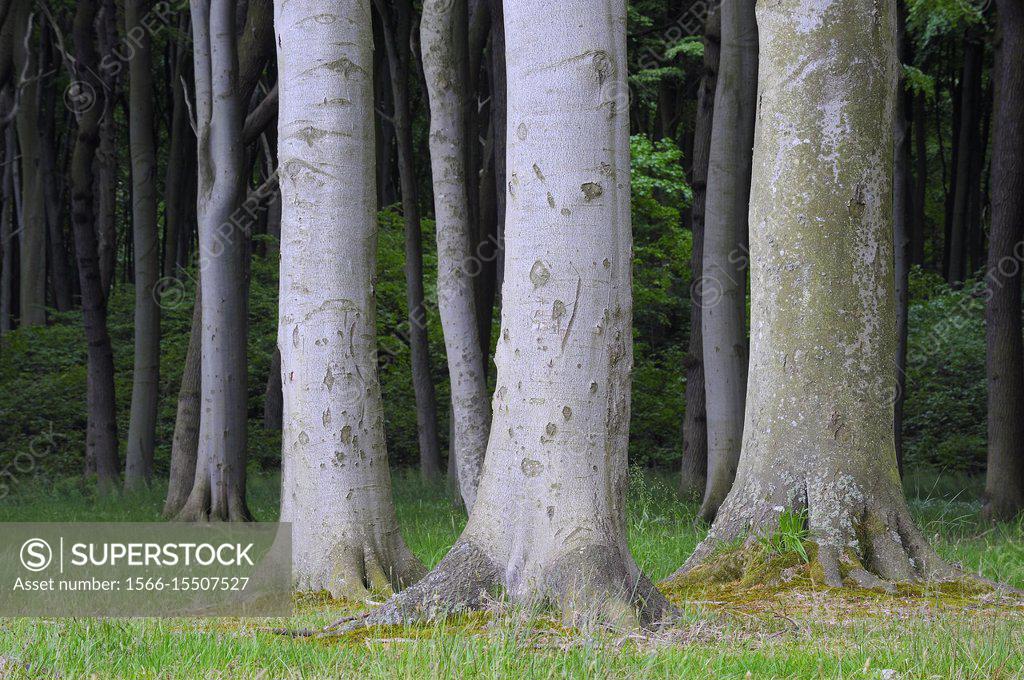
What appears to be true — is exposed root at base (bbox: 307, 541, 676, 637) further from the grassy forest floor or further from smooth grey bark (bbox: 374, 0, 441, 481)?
smooth grey bark (bbox: 374, 0, 441, 481)

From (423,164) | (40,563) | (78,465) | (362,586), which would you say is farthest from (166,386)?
(362,586)

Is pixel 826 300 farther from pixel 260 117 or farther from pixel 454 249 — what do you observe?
pixel 260 117

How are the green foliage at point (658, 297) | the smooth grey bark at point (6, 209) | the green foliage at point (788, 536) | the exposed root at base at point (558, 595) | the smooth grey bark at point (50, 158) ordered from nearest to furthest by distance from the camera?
the exposed root at base at point (558, 595), the green foliage at point (788, 536), the green foliage at point (658, 297), the smooth grey bark at point (50, 158), the smooth grey bark at point (6, 209)

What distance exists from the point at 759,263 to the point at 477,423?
3.63 metres

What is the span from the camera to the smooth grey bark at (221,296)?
9.03m

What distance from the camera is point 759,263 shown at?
18.9 ft

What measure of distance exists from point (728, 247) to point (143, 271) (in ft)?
25.8

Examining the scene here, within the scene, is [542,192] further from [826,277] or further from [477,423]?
[477,423]

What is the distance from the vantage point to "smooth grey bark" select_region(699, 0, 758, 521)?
913cm

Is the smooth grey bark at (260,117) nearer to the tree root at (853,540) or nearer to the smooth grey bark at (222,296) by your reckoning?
the smooth grey bark at (222,296)

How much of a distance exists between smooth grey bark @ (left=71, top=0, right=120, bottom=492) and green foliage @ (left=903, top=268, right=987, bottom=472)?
15074 millimetres

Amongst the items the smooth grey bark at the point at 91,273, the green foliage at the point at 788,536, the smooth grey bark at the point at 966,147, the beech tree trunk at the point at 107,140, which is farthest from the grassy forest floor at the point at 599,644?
the smooth grey bark at the point at 966,147

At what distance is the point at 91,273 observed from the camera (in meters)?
13.0

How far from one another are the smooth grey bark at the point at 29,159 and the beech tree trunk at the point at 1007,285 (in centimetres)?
1262
